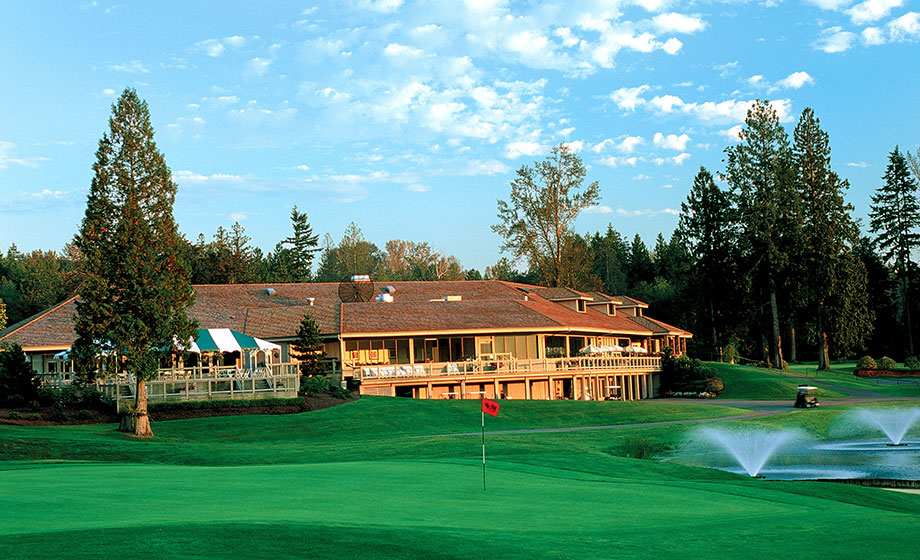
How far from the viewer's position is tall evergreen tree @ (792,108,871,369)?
65562 millimetres

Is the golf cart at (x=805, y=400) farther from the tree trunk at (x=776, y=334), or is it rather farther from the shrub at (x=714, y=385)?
the tree trunk at (x=776, y=334)

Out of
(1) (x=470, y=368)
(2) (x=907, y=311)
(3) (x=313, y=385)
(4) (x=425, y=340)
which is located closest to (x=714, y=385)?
(1) (x=470, y=368)

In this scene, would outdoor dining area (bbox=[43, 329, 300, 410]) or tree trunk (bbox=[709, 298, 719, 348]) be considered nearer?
outdoor dining area (bbox=[43, 329, 300, 410])

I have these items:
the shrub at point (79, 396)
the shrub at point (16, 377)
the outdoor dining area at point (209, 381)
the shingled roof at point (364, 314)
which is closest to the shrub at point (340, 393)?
the outdoor dining area at point (209, 381)

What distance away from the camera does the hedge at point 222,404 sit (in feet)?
113

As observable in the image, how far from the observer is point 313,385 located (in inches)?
1567

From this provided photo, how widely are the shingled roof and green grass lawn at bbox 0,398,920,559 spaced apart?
22840 millimetres

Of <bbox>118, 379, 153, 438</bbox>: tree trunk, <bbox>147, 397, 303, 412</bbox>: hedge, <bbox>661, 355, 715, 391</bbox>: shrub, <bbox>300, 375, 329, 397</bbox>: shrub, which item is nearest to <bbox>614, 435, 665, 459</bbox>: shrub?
<bbox>147, 397, 303, 412</bbox>: hedge

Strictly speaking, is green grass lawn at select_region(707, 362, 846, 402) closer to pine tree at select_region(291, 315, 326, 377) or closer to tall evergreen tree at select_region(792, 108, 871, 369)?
tall evergreen tree at select_region(792, 108, 871, 369)

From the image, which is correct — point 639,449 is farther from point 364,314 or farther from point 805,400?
point 364,314

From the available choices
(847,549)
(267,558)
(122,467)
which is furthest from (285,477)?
(847,549)

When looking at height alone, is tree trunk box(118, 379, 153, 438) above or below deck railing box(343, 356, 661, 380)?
below

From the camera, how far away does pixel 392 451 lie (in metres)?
24.8

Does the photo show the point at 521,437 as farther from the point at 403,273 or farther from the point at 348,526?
the point at 403,273
